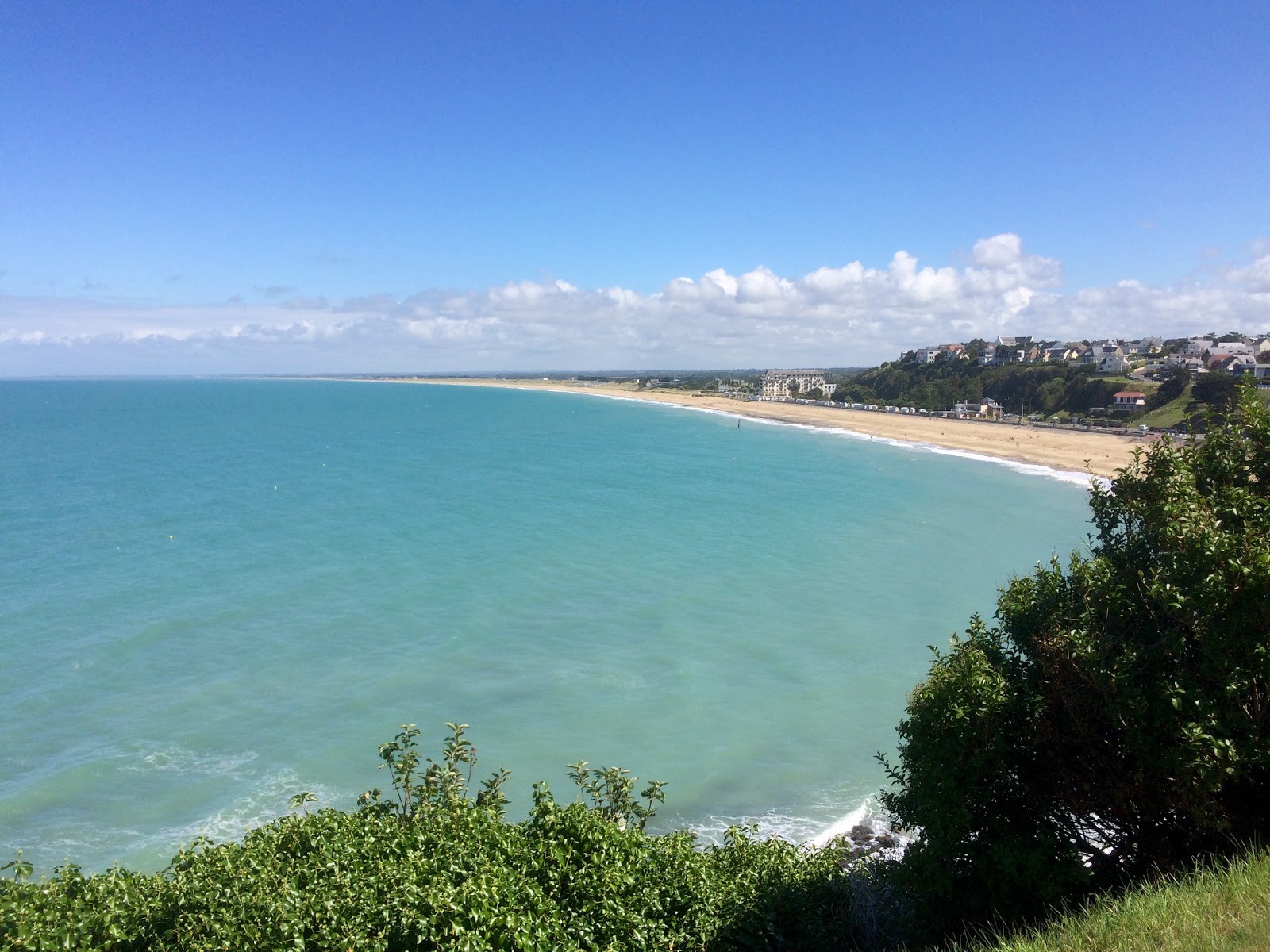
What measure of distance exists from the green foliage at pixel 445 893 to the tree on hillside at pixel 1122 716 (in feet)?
7.05

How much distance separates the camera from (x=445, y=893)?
23.0 ft

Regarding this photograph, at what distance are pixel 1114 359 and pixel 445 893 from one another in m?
139

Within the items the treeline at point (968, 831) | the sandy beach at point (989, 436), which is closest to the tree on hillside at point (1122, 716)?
the treeline at point (968, 831)

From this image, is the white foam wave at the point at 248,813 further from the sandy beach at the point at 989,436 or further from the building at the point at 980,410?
the building at the point at 980,410

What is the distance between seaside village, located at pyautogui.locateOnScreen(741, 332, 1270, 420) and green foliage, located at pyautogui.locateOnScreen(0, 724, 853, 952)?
334 feet

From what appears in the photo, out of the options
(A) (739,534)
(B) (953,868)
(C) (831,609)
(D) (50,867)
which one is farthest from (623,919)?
(A) (739,534)

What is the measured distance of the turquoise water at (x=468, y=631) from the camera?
53.6 ft

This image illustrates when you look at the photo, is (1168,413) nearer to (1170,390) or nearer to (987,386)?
(1170,390)

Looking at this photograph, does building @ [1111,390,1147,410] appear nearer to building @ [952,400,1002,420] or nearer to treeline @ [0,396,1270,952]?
building @ [952,400,1002,420]

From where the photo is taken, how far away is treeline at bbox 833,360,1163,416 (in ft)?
342

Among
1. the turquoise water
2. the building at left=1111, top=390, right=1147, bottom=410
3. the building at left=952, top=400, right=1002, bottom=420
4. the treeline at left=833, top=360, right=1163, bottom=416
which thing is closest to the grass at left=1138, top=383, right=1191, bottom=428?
the treeline at left=833, top=360, right=1163, bottom=416

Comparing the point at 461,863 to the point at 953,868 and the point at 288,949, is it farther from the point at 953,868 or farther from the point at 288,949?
the point at 953,868

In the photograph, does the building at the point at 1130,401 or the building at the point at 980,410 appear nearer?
the building at the point at 1130,401

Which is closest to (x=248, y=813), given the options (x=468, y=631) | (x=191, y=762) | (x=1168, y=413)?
(x=191, y=762)
